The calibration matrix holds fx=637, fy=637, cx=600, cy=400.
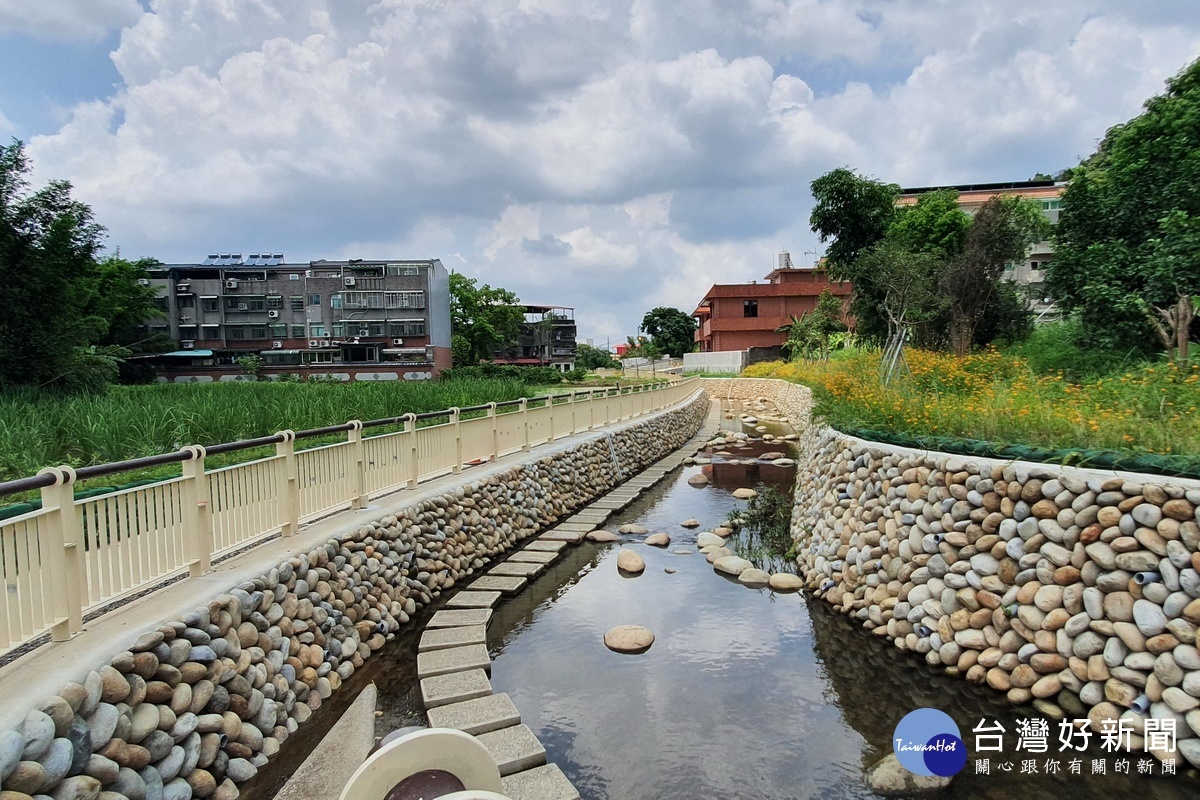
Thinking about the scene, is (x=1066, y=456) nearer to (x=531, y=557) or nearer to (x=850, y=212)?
(x=531, y=557)

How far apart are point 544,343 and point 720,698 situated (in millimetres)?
70167

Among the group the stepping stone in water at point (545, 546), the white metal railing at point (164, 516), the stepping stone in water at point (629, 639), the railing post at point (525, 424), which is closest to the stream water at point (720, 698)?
the stepping stone in water at point (629, 639)

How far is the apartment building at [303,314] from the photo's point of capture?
54.0 m

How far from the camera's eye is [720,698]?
5609mm

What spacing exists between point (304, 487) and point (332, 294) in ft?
174

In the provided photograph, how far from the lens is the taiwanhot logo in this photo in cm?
443

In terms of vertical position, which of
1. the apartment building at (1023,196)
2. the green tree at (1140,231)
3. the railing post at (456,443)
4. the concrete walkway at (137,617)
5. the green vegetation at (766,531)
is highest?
the apartment building at (1023,196)

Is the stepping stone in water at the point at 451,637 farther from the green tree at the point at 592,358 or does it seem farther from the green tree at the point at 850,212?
the green tree at the point at 592,358

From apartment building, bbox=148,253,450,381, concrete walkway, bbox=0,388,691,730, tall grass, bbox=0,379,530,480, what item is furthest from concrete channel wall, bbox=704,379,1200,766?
apartment building, bbox=148,253,450,381

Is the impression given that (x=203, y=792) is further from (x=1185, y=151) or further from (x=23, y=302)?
(x=23, y=302)

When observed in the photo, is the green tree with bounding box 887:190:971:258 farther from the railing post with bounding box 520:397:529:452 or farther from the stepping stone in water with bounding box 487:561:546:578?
the stepping stone in water with bounding box 487:561:546:578

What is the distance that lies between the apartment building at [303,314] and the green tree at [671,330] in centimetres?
3133

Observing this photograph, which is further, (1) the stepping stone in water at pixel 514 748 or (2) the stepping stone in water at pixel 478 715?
(2) the stepping stone in water at pixel 478 715

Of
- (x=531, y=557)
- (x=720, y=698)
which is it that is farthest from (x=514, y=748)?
(x=531, y=557)
